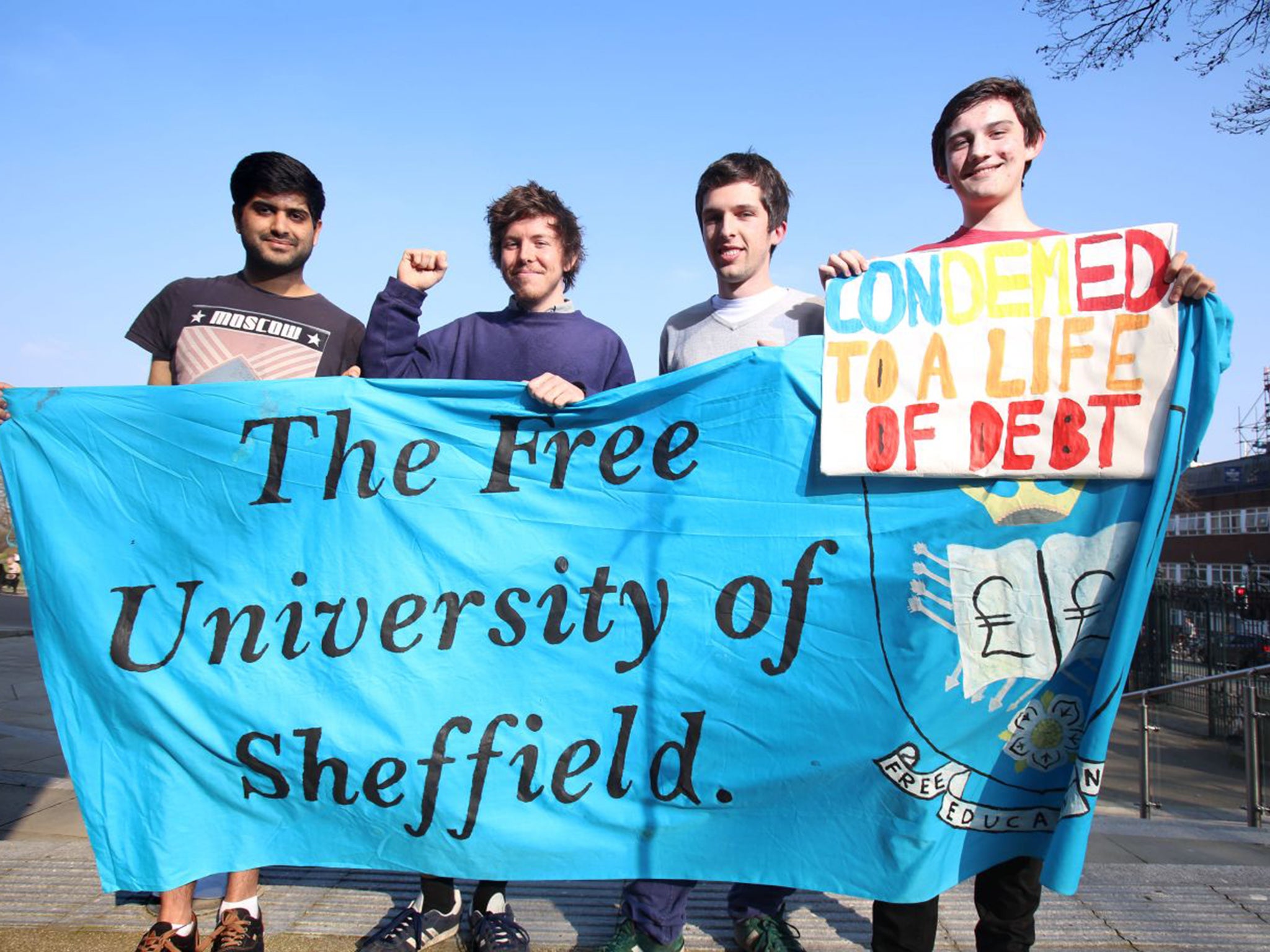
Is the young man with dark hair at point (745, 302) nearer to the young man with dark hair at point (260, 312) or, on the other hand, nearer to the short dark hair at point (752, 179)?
the short dark hair at point (752, 179)

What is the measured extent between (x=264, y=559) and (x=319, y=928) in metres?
1.21

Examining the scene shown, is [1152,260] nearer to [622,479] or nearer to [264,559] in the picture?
[622,479]

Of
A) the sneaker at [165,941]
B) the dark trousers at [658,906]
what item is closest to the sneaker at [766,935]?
the dark trousers at [658,906]

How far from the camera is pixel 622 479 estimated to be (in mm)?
2697

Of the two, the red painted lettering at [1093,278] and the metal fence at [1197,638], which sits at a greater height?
the red painted lettering at [1093,278]

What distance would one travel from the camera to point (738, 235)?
9.50 ft

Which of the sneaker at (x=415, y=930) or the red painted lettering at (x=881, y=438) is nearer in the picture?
the red painted lettering at (x=881, y=438)

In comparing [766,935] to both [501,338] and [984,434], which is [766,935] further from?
[501,338]

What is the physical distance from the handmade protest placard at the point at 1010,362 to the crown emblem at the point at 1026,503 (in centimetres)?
4

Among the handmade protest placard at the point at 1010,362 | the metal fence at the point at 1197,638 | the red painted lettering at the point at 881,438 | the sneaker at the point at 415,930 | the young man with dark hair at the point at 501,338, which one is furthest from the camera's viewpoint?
the metal fence at the point at 1197,638

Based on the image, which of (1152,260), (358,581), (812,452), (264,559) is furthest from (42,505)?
(1152,260)

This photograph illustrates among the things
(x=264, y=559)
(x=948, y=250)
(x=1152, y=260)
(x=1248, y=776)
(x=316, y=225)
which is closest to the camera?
(x=1152, y=260)

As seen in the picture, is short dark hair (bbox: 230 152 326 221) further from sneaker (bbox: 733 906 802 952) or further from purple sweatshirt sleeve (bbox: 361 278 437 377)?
sneaker (bbox: 733 906 802 952)

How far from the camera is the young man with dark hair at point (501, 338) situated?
2854 millimetres
